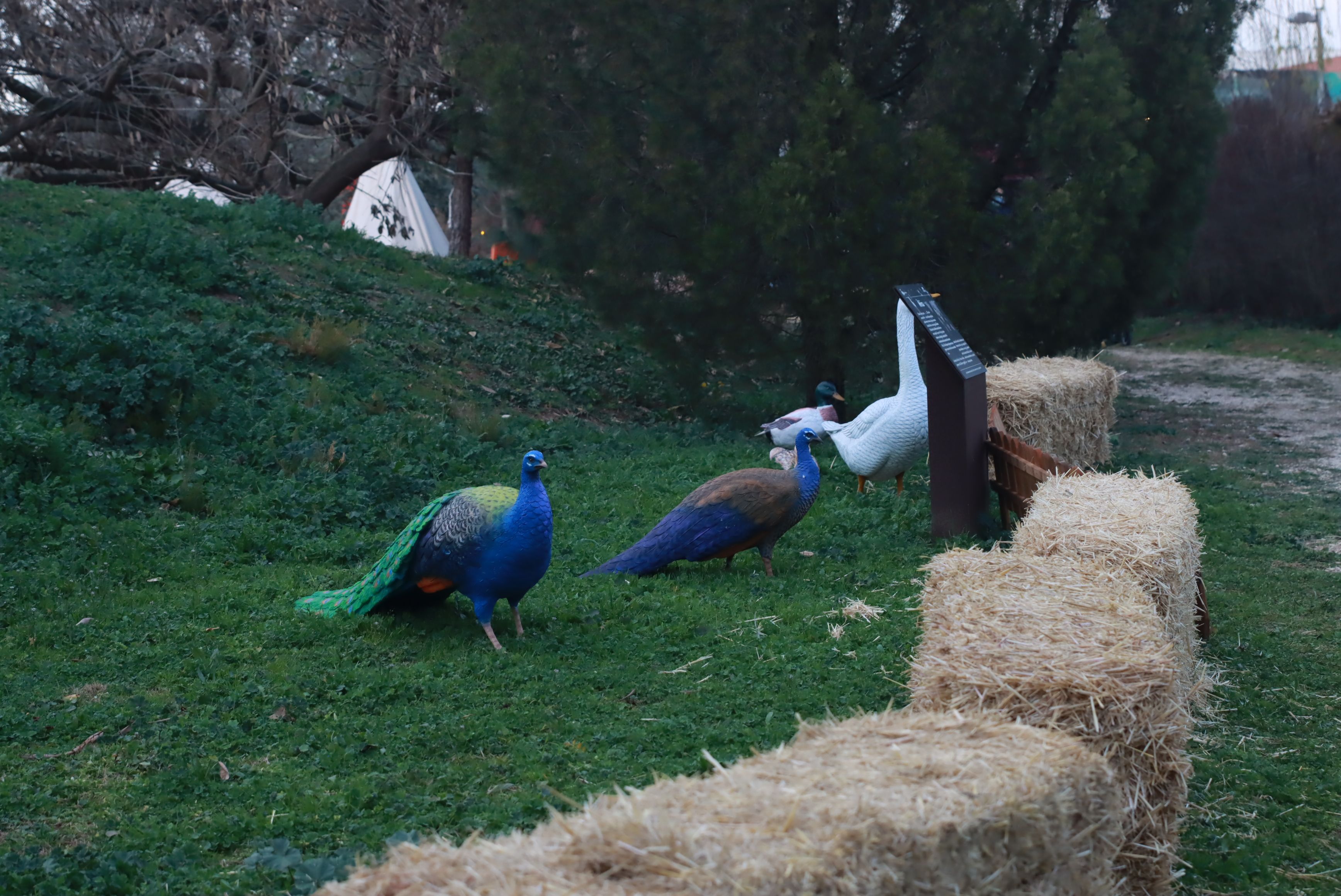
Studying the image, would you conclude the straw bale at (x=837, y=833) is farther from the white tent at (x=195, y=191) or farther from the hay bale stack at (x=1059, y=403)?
the white tent at (x=195, y=191)

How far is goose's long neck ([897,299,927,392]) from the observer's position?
896cm

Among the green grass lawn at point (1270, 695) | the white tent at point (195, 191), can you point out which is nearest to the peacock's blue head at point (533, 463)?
the green grass lawn at point (1270, 695)

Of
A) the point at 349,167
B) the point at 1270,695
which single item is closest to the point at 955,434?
the point at 1270,695

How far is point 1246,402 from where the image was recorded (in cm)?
1591

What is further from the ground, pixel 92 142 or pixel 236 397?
pixel 92 142

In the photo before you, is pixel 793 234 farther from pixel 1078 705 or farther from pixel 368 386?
pixel 1078 705

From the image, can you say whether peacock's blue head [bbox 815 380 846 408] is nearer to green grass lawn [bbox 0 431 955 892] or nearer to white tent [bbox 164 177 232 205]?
green grass lawn [bbox 0 431 955 892]

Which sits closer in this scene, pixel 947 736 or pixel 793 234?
pixel 947 736

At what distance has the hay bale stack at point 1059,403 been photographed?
981cm

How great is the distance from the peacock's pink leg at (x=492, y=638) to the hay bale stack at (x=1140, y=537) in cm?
257

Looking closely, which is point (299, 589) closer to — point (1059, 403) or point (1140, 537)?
point (1140, 537)

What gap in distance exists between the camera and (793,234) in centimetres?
1106

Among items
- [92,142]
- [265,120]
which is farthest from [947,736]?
[92,142]

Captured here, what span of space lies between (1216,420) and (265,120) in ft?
43.2
